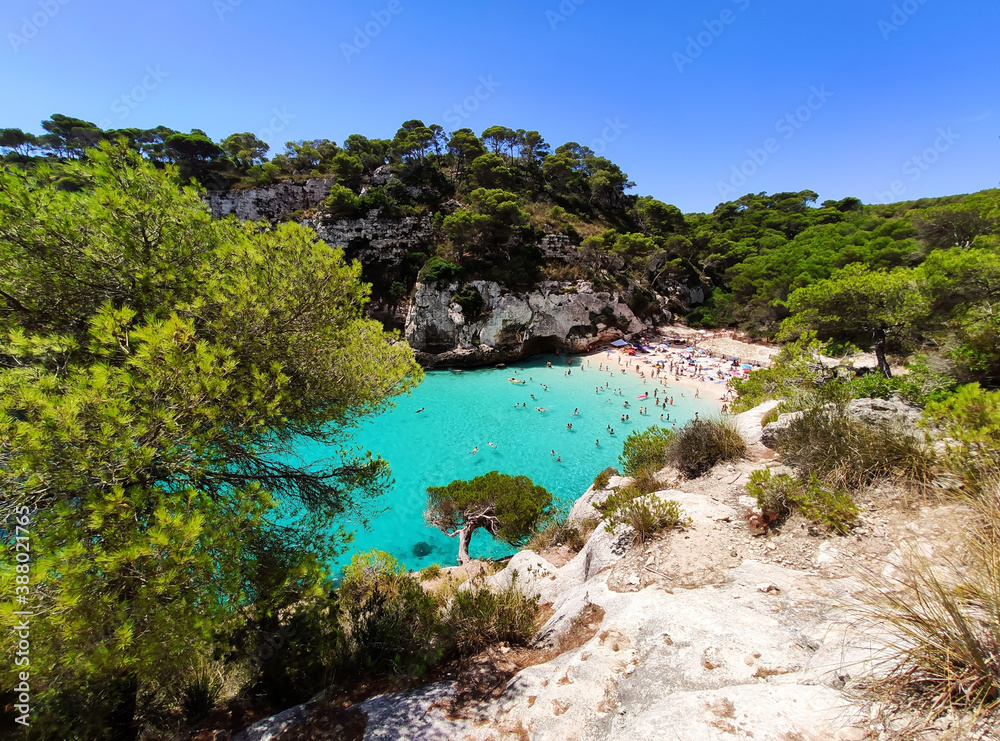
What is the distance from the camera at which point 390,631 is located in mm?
4559

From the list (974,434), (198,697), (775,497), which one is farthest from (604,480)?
(198,697)

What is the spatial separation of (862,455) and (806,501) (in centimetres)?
108

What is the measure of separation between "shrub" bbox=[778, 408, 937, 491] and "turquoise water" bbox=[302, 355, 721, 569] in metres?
8.04

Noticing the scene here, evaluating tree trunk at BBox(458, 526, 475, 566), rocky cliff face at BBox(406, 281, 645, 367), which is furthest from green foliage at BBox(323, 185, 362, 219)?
tree trunk at BBox(458, 526, 475, 566)

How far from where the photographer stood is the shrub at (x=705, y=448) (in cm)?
698

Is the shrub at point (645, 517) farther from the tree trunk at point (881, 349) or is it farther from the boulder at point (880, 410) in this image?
the tree trunk at point (881, 349)

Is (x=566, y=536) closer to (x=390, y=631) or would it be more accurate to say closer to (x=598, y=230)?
(x=390, y=631)

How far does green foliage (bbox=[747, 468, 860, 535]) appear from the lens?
3.98 metres

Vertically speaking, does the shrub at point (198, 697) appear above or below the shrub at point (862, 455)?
below

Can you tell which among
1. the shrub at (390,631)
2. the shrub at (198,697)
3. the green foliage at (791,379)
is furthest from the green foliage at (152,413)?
the green foliage at (791,379)

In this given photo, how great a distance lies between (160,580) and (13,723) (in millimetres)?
2256

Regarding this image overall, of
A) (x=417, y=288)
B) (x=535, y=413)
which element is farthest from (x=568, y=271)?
(x=535, y=413)

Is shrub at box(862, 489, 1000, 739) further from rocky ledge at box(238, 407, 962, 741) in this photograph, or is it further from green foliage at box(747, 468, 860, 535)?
green foliage at box(747, 468, 860, 535)

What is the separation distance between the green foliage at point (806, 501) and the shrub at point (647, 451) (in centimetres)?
299
